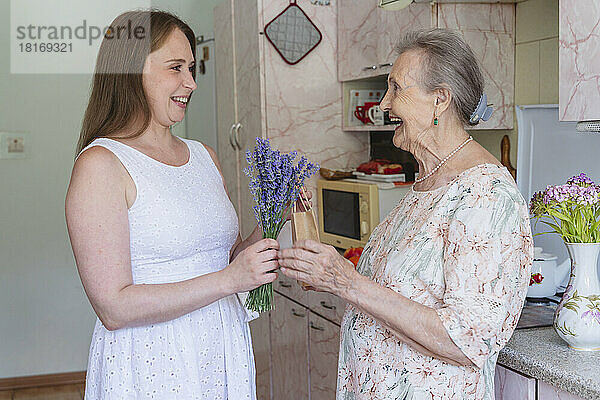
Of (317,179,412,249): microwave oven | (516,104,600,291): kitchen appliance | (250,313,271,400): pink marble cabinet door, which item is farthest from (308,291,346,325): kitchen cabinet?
(516,104,600,291): kitchen appliance

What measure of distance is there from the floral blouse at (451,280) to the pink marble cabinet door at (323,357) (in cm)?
101

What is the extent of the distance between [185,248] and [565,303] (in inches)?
35.6

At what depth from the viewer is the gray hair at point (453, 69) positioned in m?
1.54

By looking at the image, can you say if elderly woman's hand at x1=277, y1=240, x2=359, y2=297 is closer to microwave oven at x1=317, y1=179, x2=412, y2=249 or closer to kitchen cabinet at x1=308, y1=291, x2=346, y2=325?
kitchen cabinet at x1=308, y1=291, x2=346, y2=325

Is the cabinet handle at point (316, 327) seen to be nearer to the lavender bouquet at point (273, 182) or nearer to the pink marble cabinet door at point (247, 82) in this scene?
the pink marble cabinet door at point (247, 82)

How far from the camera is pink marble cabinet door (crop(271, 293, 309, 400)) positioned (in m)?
2.96

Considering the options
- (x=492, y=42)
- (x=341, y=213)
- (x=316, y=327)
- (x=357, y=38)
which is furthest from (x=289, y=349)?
(x=492, y=42)

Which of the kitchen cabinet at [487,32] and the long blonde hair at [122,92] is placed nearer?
the long blonde hair at [122,92]

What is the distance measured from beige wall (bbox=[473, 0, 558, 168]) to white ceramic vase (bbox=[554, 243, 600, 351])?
2.74 feet

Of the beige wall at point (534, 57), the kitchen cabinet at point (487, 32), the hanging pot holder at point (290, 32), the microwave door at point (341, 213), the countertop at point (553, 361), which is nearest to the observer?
the countertop at point (553, 361)

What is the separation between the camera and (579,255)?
1.73m

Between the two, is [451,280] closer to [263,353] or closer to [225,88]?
[263,353]

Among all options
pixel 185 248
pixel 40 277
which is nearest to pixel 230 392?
pixel 185 248

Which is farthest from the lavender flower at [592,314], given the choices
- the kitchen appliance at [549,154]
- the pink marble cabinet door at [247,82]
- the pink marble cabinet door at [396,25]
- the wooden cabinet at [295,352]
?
the pink marble cabinet door at [247,82]
